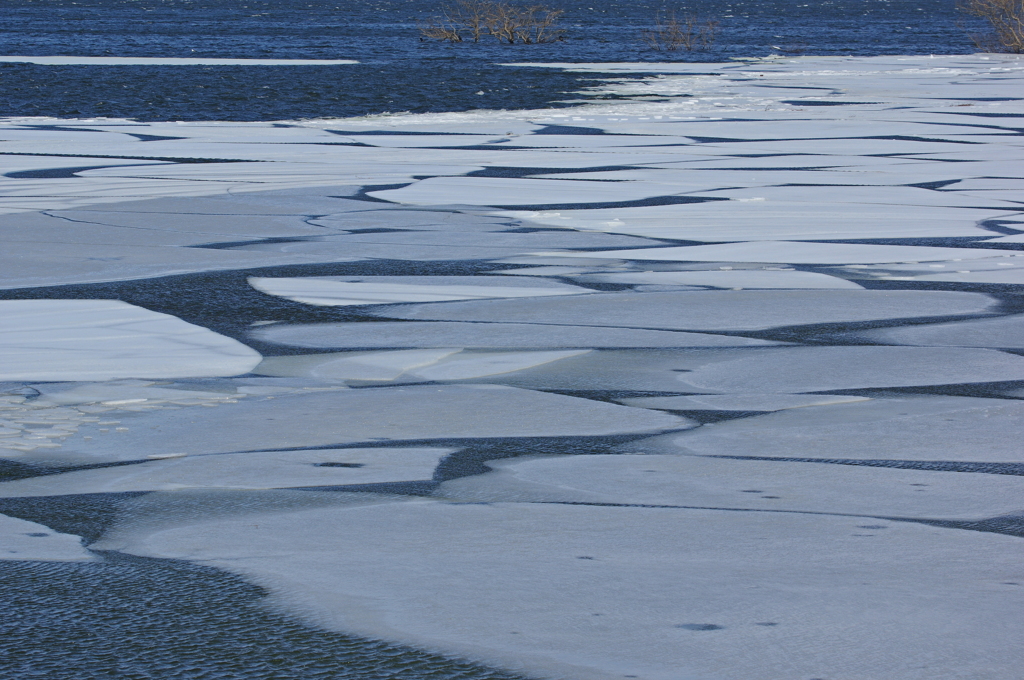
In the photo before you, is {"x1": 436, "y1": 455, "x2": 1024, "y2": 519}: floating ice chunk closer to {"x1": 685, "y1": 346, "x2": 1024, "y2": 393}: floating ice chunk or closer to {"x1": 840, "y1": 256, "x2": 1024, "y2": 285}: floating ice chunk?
{"x1": 685, "y1": 346, "x2": 1024, "y2": 393}: floating ice chunk

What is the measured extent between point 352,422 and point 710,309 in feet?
4.96

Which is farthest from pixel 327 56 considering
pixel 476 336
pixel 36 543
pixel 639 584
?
pixel 639 584

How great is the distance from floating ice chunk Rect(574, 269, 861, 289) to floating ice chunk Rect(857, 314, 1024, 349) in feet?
1.94

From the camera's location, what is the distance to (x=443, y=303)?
412 centimetres

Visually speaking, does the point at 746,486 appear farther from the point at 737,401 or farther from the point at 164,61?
the point at 164,61

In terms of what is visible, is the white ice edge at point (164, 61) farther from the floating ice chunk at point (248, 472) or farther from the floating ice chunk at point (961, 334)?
the floating ice chunk at point (248, 472)

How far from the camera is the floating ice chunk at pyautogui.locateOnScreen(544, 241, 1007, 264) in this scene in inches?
191

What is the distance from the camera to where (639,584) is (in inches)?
77.6

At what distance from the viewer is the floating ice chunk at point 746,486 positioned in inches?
91.0

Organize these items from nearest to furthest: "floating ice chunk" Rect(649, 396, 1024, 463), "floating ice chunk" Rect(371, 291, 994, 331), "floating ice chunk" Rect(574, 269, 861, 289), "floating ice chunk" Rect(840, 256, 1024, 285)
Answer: "floating ice chunk" Rect(649, 396, 1024, 463), "floating ice chunk" Rect(371, 291, 994, 331), "floating ice chunk" Rect(574, 269, 861, 289), "floating ice chunk" Rect(840, 256, 1024, 285)

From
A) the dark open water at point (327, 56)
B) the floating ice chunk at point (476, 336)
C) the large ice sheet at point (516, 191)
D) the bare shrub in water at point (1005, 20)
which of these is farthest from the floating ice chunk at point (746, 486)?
the bare shrub in water at point (1005, 20)

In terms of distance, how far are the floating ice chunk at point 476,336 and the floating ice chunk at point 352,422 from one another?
0.51m

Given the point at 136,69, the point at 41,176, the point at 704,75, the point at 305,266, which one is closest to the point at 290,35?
the point at 136,69

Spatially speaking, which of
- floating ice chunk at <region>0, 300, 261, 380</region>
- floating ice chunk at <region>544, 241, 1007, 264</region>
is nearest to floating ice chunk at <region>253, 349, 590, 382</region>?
floating ice chunk at <region>0, 300, 261, 380</region>
